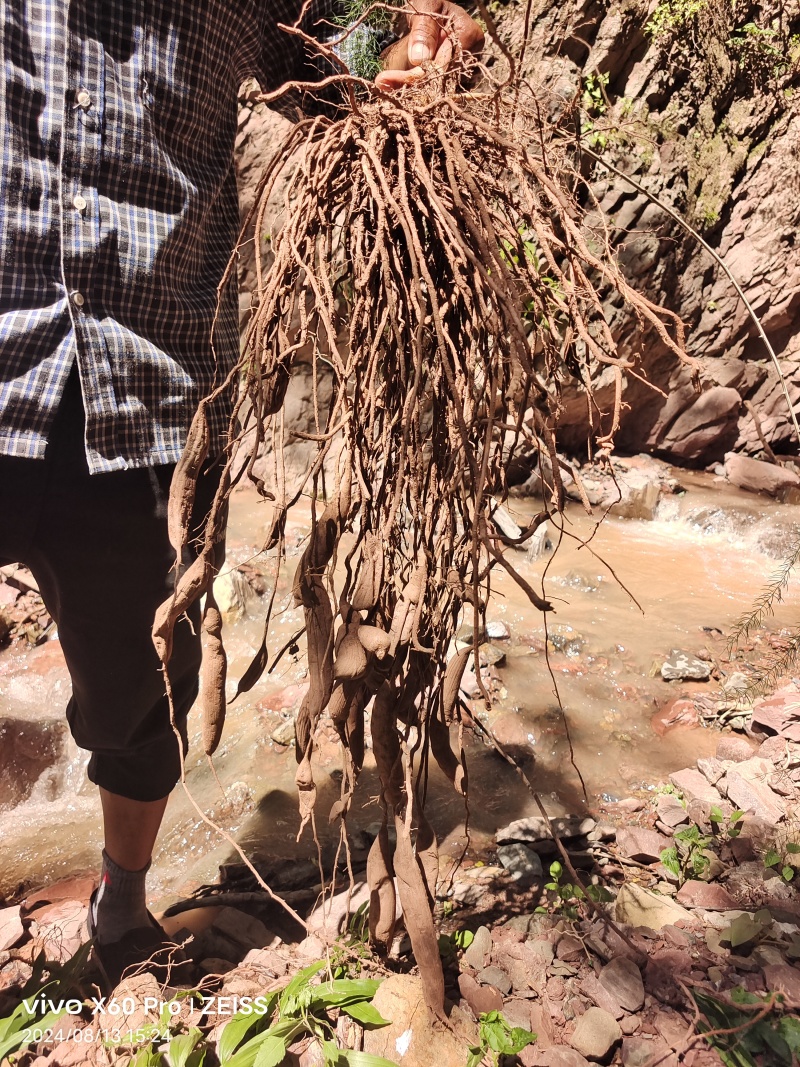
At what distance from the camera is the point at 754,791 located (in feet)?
6.21

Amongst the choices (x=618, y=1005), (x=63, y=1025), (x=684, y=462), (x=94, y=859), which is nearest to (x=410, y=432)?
(x=618, y=1005)

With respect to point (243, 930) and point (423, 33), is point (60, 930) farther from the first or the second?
point (423, 33)

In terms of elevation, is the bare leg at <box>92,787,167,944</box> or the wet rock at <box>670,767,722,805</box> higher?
the wet rock at <box>670,767,722,805</box>

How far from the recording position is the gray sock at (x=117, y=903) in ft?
5.03

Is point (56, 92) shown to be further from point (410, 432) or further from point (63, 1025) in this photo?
point (63, 1025)

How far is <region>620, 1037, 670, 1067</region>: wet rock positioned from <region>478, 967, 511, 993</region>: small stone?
0.77ft

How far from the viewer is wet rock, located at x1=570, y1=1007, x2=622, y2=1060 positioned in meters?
1.15

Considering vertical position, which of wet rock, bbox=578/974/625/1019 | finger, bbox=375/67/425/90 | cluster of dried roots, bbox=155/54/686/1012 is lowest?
wet rock, bbox=578/974/625/1019

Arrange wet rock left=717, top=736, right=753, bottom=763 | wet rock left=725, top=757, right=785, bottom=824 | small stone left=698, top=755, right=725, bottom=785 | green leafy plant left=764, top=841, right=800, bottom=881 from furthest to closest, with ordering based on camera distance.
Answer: wet rock left=717, top=736, right=753, bottom=763 → small stone left=698, top=755, right=725, bottom=785 → wet rock left=725, top=757, right=785, bottom=824 → green leafy plant left=764, top=841, right=800, bottom=881

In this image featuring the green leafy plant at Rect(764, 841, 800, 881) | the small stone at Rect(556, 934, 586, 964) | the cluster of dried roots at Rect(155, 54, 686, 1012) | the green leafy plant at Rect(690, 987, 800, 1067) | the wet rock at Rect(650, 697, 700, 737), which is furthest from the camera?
the wet rock at Rect(650, 697, 700, 737)

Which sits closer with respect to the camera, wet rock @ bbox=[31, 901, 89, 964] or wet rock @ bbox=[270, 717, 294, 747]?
wet rock @ bbox=[31, 901, 89, 964]

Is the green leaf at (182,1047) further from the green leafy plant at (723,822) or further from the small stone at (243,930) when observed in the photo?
the green leafy plant at (723,822)

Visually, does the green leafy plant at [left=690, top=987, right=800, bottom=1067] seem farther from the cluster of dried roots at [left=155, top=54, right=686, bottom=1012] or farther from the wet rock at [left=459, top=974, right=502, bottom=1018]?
the cluster of dried roots at [left=155, top=54, right=686, bottom=1012]

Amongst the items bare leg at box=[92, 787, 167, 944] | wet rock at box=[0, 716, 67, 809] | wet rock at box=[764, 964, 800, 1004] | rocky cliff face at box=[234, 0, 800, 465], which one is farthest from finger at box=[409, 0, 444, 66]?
rocky cliff face at box=[234, 0, 800, 465]
